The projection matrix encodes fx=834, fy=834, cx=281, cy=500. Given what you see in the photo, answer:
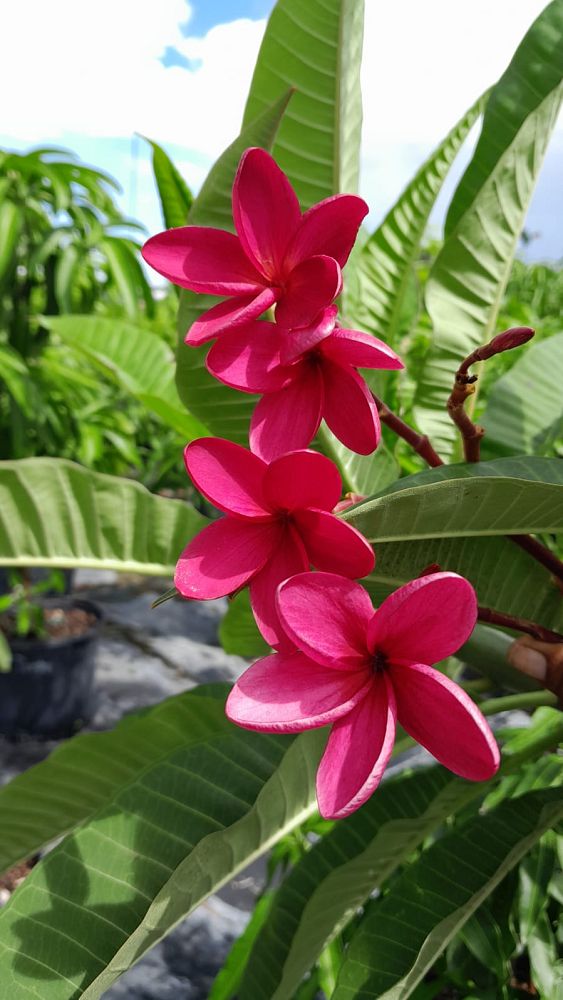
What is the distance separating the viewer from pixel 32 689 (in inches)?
96.0

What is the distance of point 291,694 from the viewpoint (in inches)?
14.0

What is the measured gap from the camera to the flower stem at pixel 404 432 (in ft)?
1.44

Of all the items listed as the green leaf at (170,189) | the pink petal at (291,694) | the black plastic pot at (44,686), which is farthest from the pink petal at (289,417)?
the black plastic pot at (44,686)

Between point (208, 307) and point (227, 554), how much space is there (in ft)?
0.95

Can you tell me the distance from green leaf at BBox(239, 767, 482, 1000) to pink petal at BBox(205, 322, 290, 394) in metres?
0.39

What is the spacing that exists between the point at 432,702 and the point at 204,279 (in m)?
0.23

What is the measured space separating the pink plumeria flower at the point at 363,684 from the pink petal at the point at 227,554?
0.04 m

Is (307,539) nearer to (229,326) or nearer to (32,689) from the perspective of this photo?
(229,326)

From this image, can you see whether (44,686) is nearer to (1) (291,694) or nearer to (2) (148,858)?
(2) (148,858)

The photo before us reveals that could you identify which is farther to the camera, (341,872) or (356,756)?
(341,872)

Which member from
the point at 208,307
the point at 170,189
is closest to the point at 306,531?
the point at 208,307

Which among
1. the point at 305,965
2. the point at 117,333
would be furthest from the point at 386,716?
the point at 117,333

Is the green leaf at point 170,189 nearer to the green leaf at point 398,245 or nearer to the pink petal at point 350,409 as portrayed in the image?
the green leaf at point 398,245

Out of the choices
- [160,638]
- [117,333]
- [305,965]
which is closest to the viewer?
[305,965]
